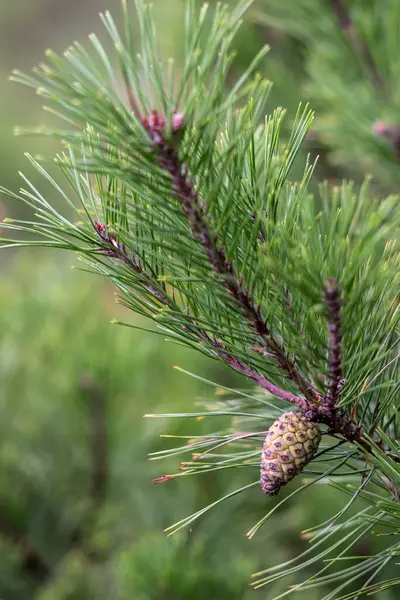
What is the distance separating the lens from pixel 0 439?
2.87 ft

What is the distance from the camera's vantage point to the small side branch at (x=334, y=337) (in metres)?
0.24

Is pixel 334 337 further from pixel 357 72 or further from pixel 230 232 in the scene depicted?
pixel 357 72

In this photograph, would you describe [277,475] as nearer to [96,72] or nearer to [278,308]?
[278,308]

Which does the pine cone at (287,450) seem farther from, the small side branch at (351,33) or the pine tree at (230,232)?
the small side branch at (351,33)

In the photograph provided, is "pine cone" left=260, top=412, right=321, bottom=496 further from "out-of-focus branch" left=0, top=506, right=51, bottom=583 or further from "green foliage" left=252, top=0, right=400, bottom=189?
"out-of-focus branch" left=0, top=506, right=51, bottom=583

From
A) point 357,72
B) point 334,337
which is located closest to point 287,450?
point 334,337

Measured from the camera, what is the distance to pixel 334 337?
261mm

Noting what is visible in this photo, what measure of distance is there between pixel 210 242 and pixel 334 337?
68 mm

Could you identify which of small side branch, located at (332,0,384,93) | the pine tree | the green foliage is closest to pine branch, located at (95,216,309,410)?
the pine tree

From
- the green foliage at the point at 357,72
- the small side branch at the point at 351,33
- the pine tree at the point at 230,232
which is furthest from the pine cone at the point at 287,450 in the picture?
the small side branch at the point at 351,33

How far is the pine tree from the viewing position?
239 mm

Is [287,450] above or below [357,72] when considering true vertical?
below

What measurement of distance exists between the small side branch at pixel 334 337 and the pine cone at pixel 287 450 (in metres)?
0.02

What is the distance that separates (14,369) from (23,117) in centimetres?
215
